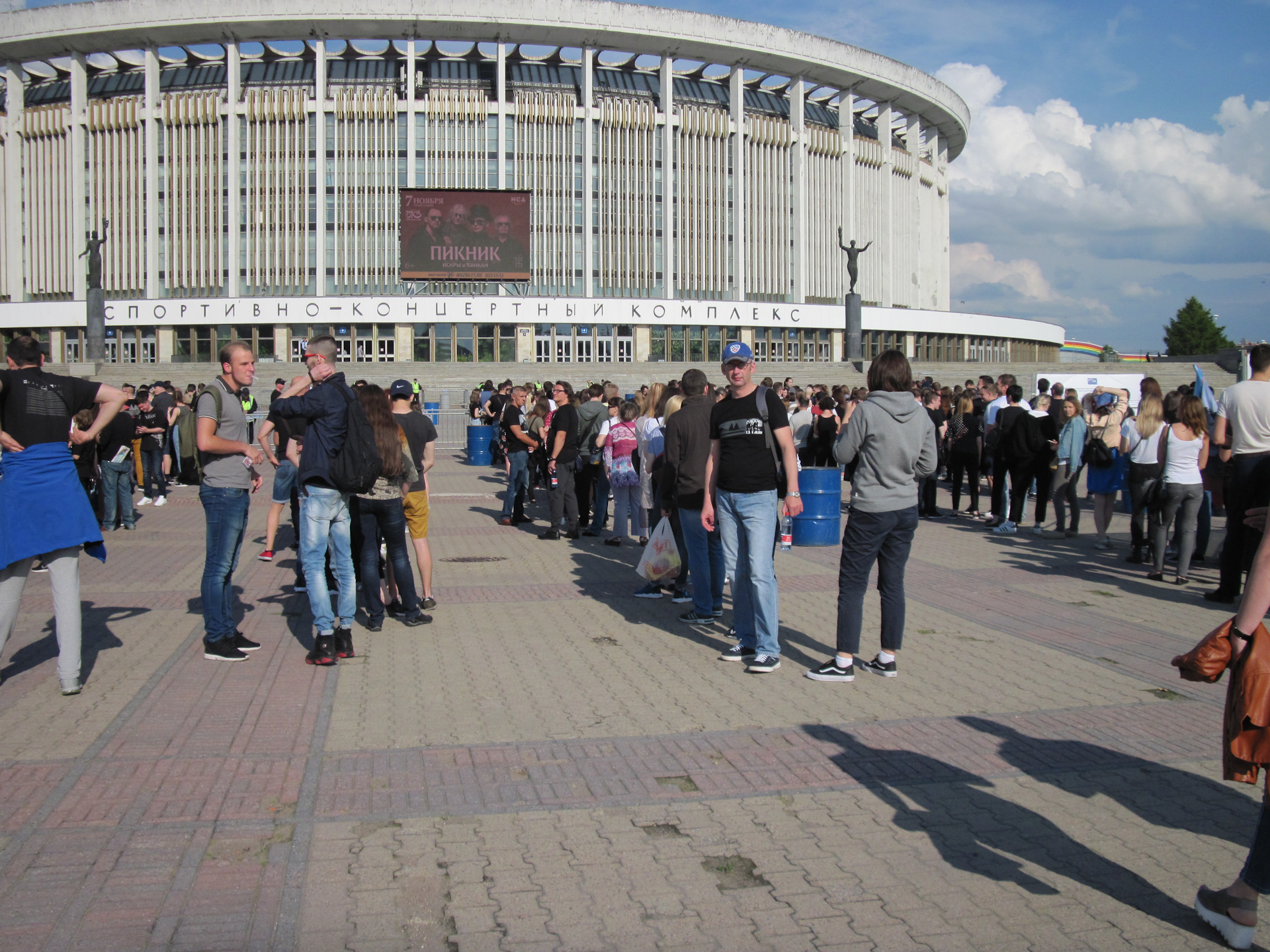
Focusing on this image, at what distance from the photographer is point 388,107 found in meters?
55.0

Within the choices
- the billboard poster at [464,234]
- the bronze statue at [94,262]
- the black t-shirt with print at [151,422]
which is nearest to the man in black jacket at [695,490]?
the black t-shirt with print at [151,422]

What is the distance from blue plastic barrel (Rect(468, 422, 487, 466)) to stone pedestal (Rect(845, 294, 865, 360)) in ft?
113

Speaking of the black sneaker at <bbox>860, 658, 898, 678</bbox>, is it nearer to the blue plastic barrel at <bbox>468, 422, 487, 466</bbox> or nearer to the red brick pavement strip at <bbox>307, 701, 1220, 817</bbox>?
the red brick pavement strip at <bbox>307, 701, 1220, 817</bbox>

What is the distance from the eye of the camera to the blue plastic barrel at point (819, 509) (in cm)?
1173

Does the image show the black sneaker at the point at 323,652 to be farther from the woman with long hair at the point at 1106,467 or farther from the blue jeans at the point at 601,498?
the woman with long hair at the point at 1106,467

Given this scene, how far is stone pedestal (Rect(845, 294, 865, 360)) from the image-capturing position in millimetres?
55219

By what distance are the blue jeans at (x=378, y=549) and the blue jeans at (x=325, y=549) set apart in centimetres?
61

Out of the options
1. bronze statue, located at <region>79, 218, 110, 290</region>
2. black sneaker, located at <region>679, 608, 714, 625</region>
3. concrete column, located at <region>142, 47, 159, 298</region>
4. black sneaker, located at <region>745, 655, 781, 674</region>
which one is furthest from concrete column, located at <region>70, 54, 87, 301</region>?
black sneaker, located at <region>745, 655, 781, 674</region>

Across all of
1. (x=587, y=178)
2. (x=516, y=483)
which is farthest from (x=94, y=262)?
(x=516, y=483)

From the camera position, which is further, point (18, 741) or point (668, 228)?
point (668, 228)

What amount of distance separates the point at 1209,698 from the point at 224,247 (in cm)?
5755

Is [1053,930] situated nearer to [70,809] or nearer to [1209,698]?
[1209,698]

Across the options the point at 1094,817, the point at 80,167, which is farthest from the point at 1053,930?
the point at 80,167

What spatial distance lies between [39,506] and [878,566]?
5.05 metres
